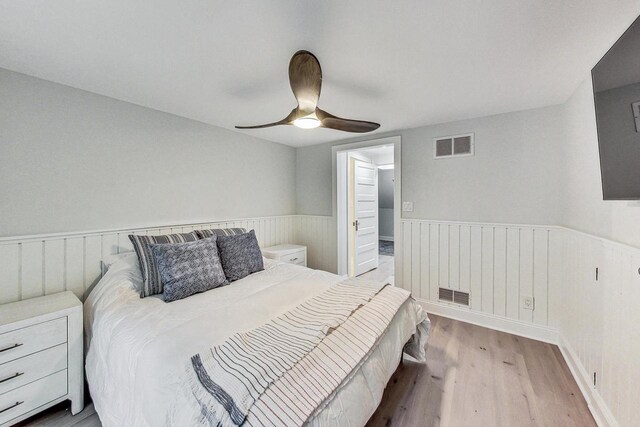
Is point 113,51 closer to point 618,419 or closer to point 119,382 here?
point 119,382

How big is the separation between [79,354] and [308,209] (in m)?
3.00

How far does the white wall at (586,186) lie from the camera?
1.39 m

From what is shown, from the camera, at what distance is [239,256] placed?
2.38 metres

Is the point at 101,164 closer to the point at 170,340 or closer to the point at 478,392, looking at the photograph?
the point at 170,340

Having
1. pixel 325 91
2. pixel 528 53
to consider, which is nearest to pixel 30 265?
pixel 325 91

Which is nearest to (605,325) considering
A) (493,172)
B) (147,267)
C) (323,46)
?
(493,172)

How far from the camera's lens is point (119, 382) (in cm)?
130

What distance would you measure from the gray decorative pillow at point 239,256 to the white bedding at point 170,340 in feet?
0.60

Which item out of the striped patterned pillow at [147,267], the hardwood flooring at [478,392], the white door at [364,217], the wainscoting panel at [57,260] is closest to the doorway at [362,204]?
the white door at [364,217]

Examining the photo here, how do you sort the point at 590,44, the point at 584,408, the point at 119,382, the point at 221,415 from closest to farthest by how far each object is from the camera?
the point at 221,415 < the point at 119,382 < the point at 590,44 < the point at 584,408

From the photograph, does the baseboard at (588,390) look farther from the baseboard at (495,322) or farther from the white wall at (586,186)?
the white wall at (586,186)

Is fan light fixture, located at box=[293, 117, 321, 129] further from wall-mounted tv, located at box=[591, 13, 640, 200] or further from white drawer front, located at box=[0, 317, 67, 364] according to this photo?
white drawer front, located at box=[0, 317, 67, 364]

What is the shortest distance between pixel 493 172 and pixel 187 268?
10.0ft

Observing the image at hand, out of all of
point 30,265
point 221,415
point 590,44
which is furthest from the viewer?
point 30,265
